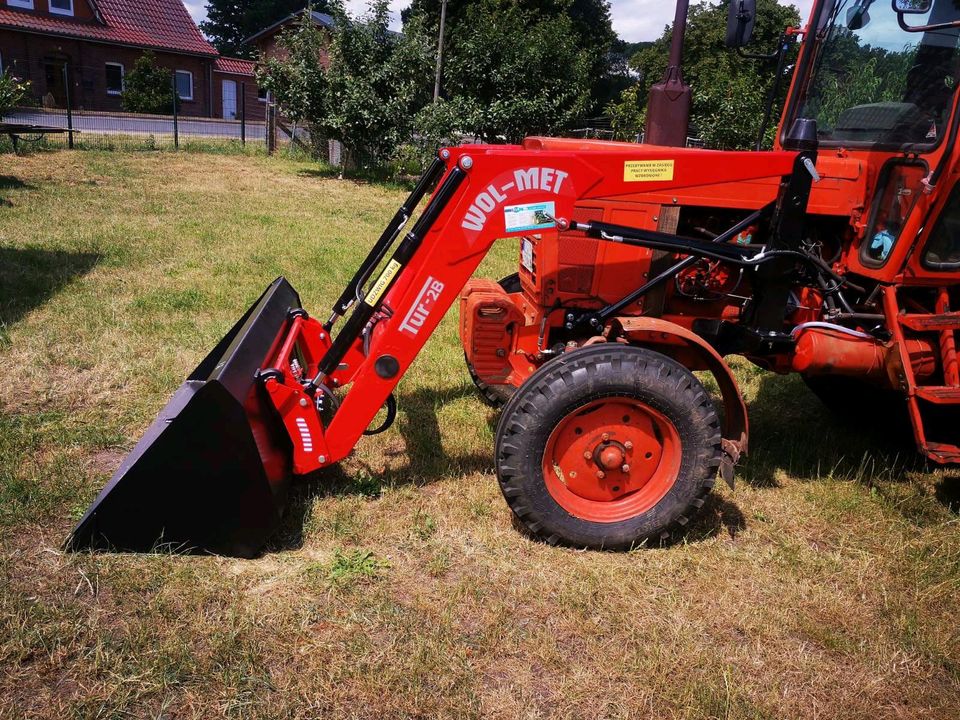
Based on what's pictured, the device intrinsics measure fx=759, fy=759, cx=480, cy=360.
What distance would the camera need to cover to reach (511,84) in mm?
15891

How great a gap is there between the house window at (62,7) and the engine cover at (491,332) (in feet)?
110

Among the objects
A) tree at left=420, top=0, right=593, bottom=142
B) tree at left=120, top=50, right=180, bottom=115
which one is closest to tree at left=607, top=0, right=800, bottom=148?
tree at left=420, top=0, right=593, bottom=142

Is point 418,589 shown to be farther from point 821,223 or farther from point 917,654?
point 821,223

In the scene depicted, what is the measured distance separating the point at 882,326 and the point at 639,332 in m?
1.33

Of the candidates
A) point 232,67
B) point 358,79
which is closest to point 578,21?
point 232,67

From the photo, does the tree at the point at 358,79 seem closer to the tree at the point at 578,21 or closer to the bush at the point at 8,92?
the tree at the point at 578,21

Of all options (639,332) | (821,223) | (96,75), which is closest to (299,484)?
(639,332)

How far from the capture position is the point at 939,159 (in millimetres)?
3494

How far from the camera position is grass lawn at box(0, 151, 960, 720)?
261cm

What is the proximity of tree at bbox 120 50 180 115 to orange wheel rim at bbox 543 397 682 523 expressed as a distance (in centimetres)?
3208

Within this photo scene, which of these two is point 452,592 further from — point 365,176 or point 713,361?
point 365,176

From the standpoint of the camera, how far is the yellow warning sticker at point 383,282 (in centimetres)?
338

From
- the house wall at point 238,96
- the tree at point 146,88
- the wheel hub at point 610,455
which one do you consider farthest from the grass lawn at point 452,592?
the house wall at point 238,96

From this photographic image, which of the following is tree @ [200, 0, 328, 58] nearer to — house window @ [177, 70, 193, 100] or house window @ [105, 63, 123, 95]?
house window @ [177, 70, 193, 100]
